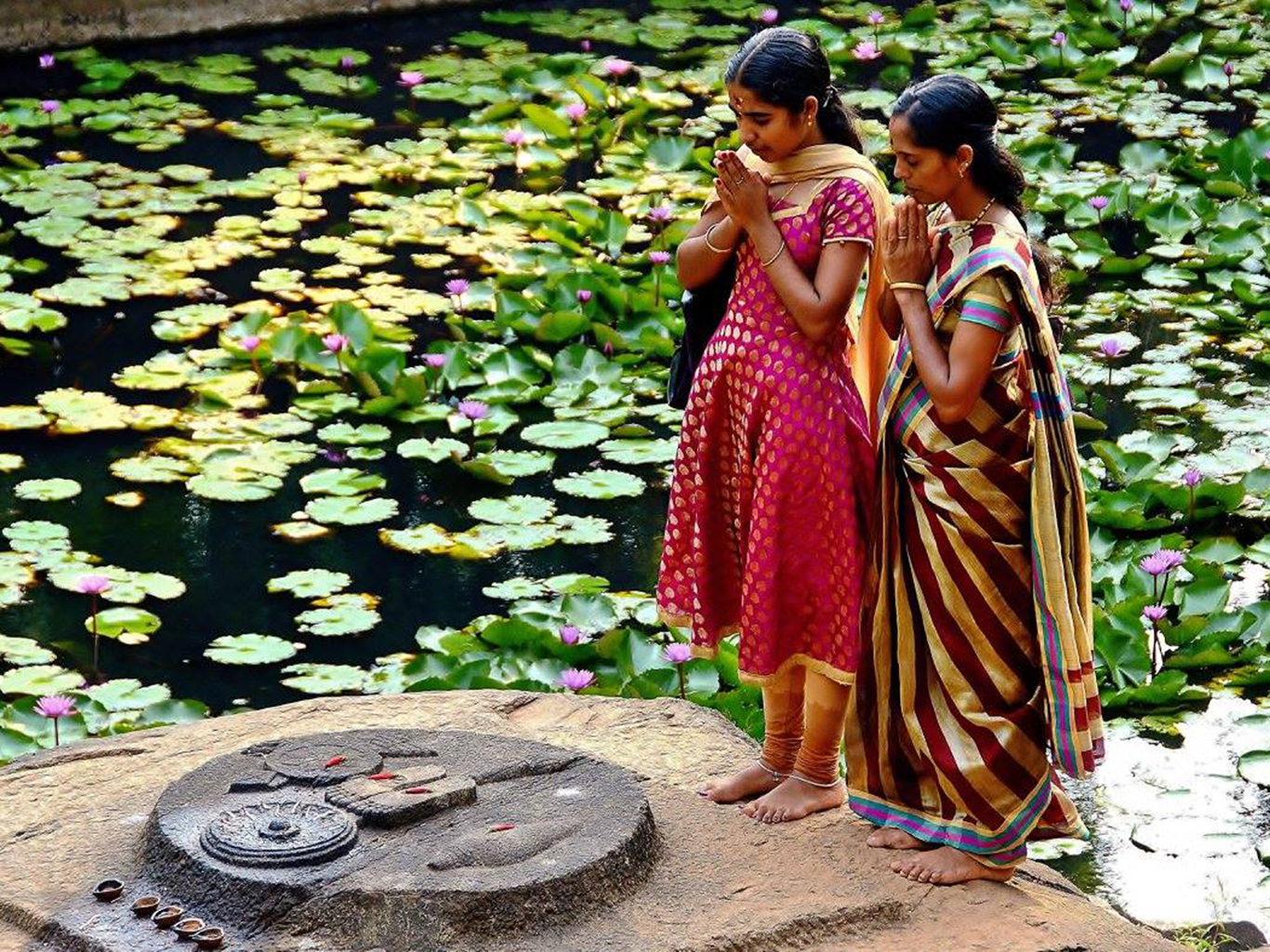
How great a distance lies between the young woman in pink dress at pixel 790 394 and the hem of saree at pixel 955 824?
114mm

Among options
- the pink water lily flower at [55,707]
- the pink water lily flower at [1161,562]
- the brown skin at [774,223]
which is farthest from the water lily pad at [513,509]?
the brown skin at [774,223]

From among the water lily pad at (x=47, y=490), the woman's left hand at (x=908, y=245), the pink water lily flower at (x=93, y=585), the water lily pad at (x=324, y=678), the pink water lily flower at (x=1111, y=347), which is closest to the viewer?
the woman's left hand at (x=908, y=245)

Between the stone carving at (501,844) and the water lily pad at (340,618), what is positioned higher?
the stone carving at (501,844)

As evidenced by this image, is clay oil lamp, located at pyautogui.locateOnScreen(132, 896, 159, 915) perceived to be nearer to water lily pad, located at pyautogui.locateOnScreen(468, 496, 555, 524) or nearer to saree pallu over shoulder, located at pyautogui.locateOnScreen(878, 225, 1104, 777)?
saree pallu over shoulder, located at pyautogui.locateOnScreen(878, 225, 1104, 777)

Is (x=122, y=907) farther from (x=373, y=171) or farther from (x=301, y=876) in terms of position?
(x=373, y=171)

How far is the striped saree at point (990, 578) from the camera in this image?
3.21 m

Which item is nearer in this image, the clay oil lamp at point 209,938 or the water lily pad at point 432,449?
the clay oil lamp at point 209,938

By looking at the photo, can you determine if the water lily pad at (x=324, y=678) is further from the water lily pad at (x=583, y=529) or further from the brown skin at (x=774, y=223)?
the brown skin at (x=774, y=223)

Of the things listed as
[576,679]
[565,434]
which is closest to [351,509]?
[565,434]

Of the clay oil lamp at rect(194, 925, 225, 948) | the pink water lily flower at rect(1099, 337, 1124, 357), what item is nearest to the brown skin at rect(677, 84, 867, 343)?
the clay oil lamp at rect(194, 925, 225, 948)

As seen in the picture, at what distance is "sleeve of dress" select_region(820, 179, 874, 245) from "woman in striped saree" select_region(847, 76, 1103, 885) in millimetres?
73

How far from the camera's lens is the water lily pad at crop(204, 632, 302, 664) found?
4750 millimetres

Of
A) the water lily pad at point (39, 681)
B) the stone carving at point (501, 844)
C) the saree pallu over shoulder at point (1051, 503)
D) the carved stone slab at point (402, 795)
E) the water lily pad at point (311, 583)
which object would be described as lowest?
the water lily pad at point (39, 681)

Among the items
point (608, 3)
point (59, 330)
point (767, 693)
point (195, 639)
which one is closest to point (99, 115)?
point (59, 330)
